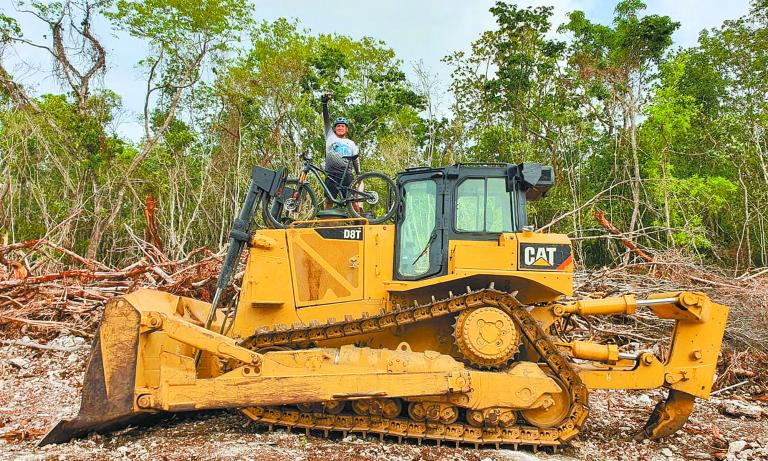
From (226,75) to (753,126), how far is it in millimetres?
21694

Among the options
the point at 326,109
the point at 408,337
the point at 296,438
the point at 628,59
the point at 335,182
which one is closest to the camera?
the point at 296,438

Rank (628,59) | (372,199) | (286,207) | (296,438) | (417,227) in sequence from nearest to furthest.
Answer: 1. (296,438)
2. (417,227)
3. (286,207)
4. (372,199)
5. (628,59)

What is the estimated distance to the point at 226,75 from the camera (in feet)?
84.3

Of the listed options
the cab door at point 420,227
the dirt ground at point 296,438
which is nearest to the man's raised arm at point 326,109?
the cab door at point 420,227

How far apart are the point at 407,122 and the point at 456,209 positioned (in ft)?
75.0

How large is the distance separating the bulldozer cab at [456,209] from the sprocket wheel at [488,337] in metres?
0.67

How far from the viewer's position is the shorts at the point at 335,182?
7254 millimetres

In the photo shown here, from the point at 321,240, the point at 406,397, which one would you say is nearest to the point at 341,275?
the point at 321,240

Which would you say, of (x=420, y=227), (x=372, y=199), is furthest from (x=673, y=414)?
(x=372, y=199)

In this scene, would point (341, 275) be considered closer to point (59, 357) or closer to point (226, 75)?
point (59, 357)

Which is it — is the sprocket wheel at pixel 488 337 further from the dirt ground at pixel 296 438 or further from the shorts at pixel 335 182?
the shorts at pixel 335 182

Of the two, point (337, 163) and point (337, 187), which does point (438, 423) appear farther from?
point (337, 163)

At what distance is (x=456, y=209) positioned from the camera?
6055 millimetres

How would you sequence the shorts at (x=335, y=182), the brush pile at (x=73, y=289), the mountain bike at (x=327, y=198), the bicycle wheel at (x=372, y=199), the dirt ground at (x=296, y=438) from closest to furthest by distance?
1. the dirt ground at (x=296, y=438)
2. the bicycle wheel at (x=372, y=199)
3. the mountain bike at (x=327, y=198)
4. the shorts at (x=335, y=182)
5. the brush pile at (x=73, y=289)
